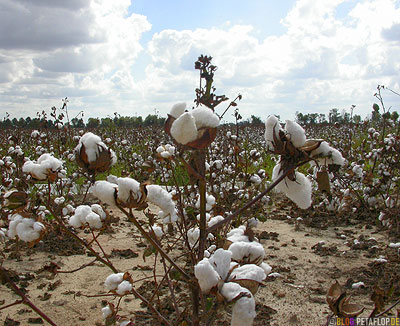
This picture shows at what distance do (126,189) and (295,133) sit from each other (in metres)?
0.46

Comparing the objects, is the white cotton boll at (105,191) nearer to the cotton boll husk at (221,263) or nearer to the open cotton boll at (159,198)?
the open cotton boll at (159,198)

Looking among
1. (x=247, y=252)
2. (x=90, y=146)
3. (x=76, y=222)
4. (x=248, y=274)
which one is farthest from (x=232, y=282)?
(x=76, y=222)

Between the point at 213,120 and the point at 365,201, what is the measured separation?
492 cm

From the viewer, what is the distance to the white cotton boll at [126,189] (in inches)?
38.4

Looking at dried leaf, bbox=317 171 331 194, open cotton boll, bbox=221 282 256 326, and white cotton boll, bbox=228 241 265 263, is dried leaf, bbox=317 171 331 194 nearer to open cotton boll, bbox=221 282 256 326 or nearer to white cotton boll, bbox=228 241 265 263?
white cotton boll, bbox=228 241 265 263

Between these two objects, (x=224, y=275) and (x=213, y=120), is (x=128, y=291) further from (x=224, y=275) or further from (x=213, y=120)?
(x=213, y=120)

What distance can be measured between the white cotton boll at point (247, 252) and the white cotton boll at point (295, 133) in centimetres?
31

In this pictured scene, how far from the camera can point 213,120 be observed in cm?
92

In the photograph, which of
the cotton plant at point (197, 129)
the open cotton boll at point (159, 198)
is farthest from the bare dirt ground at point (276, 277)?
the cotton plant at point (197, 129)

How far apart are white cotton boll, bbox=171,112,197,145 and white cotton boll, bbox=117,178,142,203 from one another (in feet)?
0.61

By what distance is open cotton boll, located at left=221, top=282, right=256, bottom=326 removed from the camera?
0.86 m

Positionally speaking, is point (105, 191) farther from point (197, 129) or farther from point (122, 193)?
point (197, 129)

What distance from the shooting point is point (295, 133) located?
Answer: 0.99m

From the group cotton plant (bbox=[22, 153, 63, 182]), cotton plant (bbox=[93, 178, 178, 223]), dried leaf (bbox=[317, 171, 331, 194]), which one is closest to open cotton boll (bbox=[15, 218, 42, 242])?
cotton plant (bbox=[22, 153, 63, 182])
